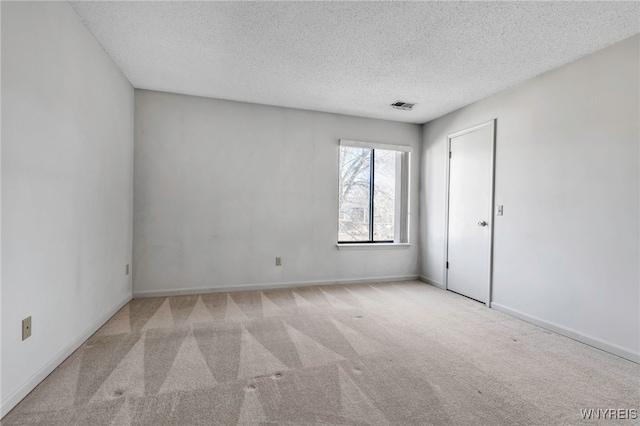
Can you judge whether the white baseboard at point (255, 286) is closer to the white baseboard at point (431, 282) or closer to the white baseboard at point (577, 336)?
the white baseboard at point (431, 282)

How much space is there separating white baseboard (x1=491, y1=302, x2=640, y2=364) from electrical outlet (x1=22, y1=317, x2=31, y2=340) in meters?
4.04

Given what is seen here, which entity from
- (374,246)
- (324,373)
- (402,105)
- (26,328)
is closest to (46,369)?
(26,328)

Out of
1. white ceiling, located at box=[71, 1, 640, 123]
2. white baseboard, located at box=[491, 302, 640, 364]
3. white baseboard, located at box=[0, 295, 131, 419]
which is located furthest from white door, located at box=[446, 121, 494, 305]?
white baseboard, located at box=[0, 295, 131, 419]

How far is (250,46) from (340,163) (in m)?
2.26

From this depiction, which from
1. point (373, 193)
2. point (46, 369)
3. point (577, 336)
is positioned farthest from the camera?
point (373, 193)

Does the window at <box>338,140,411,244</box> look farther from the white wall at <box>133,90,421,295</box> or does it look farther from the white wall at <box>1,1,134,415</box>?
the white wall at <box>1,1,134,415</box>

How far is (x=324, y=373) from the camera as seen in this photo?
6.74 ft

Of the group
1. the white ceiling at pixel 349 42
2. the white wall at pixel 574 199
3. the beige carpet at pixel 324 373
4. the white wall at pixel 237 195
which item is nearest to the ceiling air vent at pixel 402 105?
the white ceiling at pixel 349 42

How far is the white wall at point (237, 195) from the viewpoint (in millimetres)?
3727

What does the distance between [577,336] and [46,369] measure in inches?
159

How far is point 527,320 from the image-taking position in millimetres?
3123

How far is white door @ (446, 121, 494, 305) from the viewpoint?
3650 millimetres

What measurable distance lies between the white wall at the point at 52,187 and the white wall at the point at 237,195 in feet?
2.31

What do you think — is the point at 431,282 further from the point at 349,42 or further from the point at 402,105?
the point at 349,42
